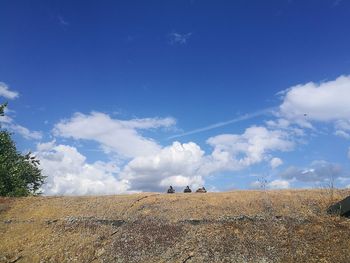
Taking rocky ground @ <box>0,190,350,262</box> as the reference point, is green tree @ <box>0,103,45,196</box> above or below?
above

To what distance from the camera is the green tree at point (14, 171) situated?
93.1ft

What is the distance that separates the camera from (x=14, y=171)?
29.7m

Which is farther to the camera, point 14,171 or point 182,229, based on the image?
point 14,171

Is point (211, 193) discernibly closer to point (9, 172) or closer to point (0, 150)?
point (9, 172)

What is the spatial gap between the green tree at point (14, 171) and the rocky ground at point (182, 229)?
11.7 meters

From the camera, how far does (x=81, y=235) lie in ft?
48.1

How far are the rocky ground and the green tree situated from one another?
38.5 feet

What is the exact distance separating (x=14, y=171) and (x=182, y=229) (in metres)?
19.2

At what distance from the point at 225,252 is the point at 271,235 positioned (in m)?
1.61

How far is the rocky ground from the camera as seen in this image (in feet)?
41.4

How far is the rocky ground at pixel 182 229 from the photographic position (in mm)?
12609

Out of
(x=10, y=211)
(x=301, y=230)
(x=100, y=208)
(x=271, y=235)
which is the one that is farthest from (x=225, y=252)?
(x=10, y=211)

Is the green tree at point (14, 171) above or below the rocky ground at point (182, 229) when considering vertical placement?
above

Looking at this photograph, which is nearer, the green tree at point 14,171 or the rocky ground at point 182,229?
the rocky ground at point 182,229
